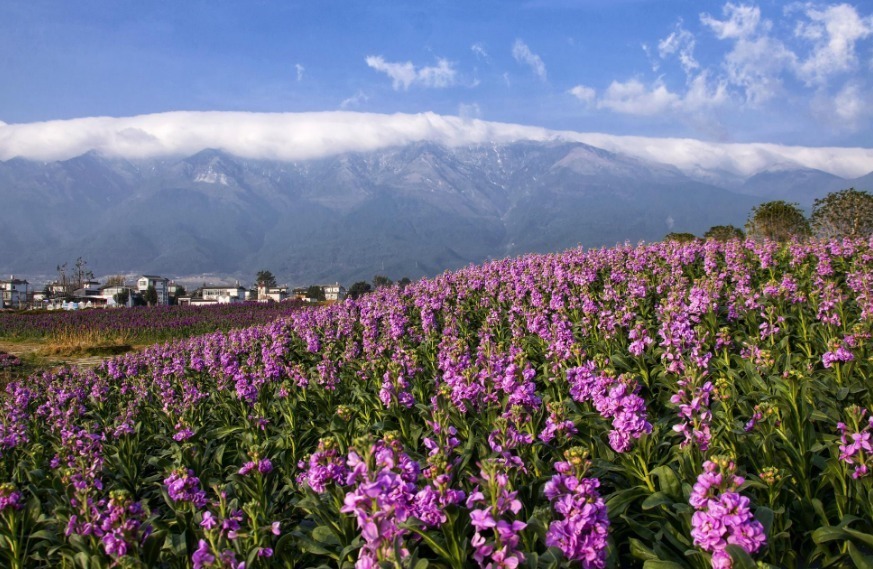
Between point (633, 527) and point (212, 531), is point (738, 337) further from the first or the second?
point (212, 531)

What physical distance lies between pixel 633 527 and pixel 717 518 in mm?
1617

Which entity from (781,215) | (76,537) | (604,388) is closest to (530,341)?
(604,388)

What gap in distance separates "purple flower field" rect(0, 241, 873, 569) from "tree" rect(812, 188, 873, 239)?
39.0 meters

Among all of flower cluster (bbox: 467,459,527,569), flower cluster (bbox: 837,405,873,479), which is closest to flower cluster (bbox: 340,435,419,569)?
flower cluster (bbox: 467,459,527,569)

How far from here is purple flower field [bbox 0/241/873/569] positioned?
3.56m

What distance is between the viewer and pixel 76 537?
4.75 metres

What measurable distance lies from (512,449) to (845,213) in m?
52.0

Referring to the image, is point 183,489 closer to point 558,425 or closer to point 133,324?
point 558,425

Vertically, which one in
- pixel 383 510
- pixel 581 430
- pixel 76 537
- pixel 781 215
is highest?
pixel 781 215

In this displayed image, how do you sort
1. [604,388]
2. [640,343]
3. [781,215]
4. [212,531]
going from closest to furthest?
[212,531] → [604,388] → [640,343] → [781,215]

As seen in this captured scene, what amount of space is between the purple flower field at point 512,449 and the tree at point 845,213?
128 ft

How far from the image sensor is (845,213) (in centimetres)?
4719

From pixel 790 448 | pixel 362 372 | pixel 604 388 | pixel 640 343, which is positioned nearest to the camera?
pixel 790 448

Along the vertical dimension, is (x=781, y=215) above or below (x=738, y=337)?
above
